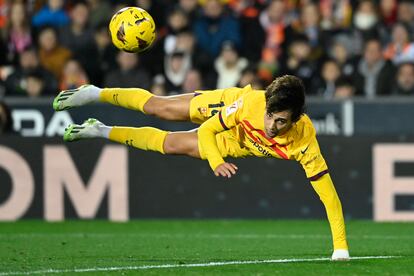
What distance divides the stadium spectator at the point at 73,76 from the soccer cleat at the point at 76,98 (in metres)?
5.51

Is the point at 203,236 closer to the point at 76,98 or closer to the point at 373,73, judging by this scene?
the point at 76,98

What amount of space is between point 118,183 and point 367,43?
447 cm

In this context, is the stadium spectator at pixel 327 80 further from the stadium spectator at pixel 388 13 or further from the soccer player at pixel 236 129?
the soccer player at pixel 236 129

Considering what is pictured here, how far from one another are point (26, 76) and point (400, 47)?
5.55 m

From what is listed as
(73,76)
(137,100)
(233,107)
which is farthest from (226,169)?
(73,76)

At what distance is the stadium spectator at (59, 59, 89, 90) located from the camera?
1628 cm

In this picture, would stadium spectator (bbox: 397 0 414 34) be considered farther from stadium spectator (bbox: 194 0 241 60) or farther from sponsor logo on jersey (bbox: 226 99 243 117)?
sponsor logo on jersey (bbox: 226 99 243 117)

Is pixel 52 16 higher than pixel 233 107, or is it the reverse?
pixel 52 16

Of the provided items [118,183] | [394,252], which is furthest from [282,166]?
[394,252]

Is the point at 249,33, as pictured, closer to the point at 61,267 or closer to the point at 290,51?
the point at 290,51

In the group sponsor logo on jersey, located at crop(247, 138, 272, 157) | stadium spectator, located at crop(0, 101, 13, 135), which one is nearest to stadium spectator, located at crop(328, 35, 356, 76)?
stadium spectator, located at crop(0, 101, 13, 135)

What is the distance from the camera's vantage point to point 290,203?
1465cm

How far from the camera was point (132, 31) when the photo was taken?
34.6 feet

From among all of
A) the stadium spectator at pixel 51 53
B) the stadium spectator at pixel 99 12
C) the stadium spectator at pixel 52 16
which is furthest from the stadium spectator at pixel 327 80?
the stadium spectator at pixel 52 16
